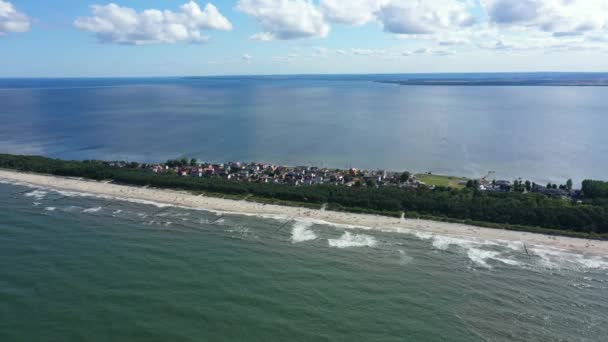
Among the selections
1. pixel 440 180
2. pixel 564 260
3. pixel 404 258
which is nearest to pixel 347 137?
pixel 440 180

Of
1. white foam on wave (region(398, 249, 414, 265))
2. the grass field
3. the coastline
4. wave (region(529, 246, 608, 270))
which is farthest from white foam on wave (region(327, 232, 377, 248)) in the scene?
the grass field

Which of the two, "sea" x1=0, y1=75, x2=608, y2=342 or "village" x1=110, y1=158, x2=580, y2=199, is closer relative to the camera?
"sea" x1=0, y1=75, x2=608, y2=342

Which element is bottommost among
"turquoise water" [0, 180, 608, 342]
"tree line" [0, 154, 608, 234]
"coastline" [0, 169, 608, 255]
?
"turquoise water" [0, 180, 608, 342]

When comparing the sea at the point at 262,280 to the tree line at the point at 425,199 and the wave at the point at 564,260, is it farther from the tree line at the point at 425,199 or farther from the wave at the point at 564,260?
the tree line at the point at 425,199

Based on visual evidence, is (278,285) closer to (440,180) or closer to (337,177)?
(337,177)

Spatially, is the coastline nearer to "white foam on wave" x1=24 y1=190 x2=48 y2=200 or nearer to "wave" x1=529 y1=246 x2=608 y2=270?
"wave" x1=529 y1=246 x2=608 y2=270

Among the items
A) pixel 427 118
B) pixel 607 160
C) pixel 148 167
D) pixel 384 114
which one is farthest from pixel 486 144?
pixel 148 167

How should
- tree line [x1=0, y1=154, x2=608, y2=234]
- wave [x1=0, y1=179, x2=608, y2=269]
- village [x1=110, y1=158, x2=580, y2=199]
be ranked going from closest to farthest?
wave [x1=0, y1=179, x2=608, y2=269] < tree line [x1=0, y1=154, x2=608, y2=234] < village [x1=110, y1=158, x2=580, y2=199]
